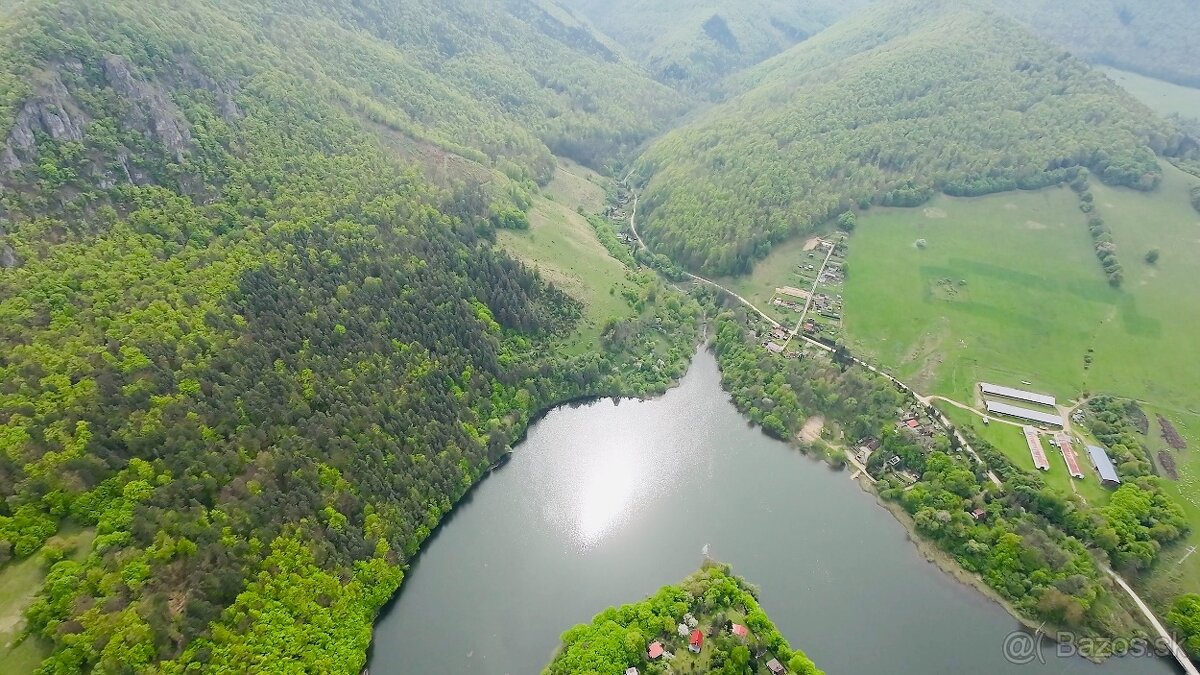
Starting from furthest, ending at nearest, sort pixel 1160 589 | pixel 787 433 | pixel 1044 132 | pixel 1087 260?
pixel 1044 132
pixel 1087 260
pixel 787 433
pixel 1160 589

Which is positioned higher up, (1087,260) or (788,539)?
(1087,260)

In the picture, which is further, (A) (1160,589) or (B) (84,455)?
(A) (1160,589)

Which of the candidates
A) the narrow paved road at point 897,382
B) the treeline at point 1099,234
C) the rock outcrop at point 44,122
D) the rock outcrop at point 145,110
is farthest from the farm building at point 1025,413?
the rock outcrop at point 44,122

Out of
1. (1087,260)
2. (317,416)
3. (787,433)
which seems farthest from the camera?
(1087,260)

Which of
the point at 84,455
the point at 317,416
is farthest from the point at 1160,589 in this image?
the point at 84,455

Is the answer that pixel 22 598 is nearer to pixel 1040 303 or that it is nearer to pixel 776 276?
pixel 776 276

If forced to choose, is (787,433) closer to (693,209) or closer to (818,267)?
(818,267)

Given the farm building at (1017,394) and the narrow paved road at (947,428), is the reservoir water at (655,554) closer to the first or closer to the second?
the narrow paved road at (947,428)
